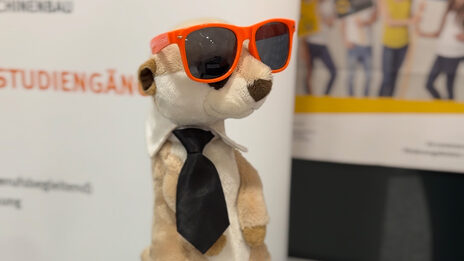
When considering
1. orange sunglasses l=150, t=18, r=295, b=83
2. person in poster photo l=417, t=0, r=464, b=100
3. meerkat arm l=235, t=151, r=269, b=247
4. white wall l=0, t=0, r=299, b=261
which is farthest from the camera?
person in poster photo l=417, t=0, r=464, b=100

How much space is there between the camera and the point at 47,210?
1.12 meters

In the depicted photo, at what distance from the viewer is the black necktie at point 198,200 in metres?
0.63

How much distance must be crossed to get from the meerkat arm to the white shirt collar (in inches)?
2.4

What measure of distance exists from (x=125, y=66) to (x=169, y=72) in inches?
16.8

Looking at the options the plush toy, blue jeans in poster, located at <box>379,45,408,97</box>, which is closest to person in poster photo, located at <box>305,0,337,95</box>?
blue jeans in poster, located at <box>379,45,408,97</box>

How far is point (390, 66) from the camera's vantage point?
1255 mm

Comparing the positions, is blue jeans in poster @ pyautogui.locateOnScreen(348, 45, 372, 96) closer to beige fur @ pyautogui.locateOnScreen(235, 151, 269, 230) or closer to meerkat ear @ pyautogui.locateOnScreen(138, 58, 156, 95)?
beige fur @ pyautogui.locateOnScreen(235, 151, 269, 230)

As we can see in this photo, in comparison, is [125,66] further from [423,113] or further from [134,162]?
[423,113]

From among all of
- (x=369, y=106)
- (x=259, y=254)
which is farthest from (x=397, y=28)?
(x=259, y=254)

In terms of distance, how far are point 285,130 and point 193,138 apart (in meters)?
0.39

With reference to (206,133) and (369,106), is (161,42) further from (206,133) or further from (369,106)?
(369,106)

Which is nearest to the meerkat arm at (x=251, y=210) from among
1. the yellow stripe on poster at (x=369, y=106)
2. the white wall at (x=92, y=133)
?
the white wall at (x=92, y=133)

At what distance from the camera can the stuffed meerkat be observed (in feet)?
2.00

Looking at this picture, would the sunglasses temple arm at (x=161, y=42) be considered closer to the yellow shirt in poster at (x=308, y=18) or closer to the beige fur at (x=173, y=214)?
the beige fur at (x=173, y=214)
